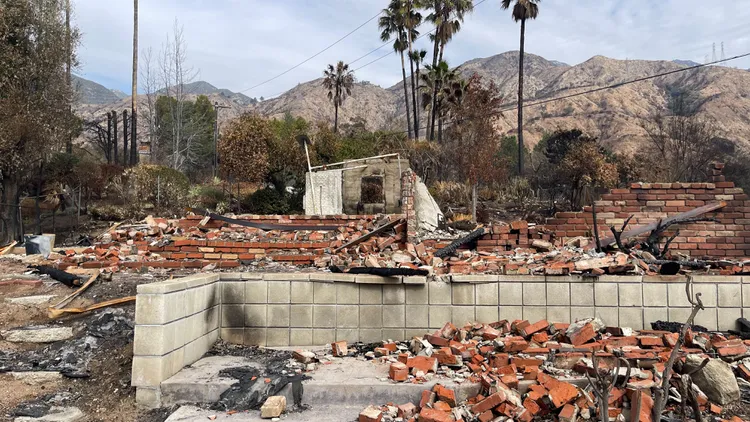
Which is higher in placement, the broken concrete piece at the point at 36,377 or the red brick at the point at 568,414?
the red brick at the point at 568,414

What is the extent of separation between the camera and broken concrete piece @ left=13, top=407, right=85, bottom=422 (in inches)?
124

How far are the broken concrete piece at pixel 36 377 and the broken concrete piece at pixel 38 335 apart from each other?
0.53 m

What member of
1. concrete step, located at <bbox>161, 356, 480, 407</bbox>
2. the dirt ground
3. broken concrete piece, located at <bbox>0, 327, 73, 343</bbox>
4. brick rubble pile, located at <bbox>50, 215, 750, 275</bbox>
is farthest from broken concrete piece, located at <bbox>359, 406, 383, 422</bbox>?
broken concrete piece, located at <bbox>0, 327, 73, 343</bbox>

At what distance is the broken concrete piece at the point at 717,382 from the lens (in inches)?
121

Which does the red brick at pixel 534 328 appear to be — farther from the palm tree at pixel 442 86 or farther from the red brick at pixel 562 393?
the palm tree at pixel 442 86

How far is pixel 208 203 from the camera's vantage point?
20.3m

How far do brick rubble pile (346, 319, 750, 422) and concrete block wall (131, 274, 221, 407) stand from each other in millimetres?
1226

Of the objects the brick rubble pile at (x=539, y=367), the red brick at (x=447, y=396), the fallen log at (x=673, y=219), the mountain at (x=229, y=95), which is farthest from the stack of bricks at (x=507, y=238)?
the mountain at (x=229, y=95)

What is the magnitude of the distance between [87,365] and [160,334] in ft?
3.32

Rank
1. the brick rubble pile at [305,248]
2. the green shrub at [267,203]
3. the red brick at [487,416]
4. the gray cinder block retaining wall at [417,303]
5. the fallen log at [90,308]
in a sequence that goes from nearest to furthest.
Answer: the red brick at [487,416], the gray cinder block retaining wall at [417,303], the fallen log at [90,308], the brick rubble pile at [305,248], the green shrub at [267,203]

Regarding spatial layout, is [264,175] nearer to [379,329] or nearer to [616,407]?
[379,329]

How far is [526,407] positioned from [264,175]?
1796 centimetres

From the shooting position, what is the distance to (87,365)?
3877mm

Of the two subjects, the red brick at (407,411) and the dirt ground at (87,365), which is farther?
the dirt ground at (87,365)
